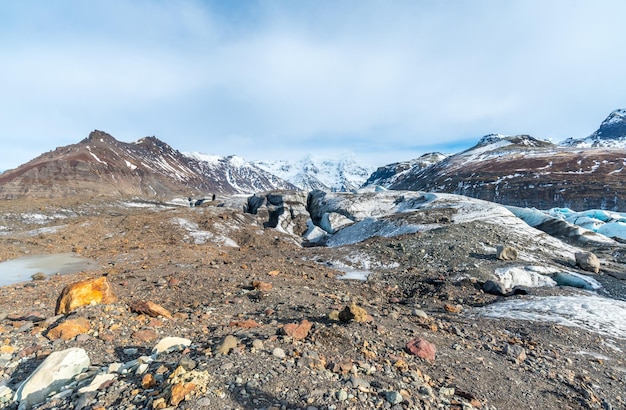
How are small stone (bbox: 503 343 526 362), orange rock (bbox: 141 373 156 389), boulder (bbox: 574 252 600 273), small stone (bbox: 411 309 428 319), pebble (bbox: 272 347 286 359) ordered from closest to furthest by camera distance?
1. orange rock (bbox: 141 373 156 389)
2. pebble (bbox: 272 347 286 359)
3. small stone (bbox: 503 343 526 362)
4. small stone (bbox: 411 309 428 319)
5. boulder (bbox: 574 252 600 273)

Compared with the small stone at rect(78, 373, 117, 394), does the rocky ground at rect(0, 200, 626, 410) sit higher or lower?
lower

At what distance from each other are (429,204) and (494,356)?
3076 cm

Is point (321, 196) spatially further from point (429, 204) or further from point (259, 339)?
point (259, 339)

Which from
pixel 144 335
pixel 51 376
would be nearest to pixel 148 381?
pixel 51 376

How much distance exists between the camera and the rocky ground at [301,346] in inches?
191

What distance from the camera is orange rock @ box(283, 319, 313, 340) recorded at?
6693mm

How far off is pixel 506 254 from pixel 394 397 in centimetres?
1786

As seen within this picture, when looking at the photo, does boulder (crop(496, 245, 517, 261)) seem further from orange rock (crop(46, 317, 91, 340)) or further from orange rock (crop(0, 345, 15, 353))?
orange rock (crop(0, 345, 15, 353))

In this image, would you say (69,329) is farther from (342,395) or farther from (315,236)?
(315,236)

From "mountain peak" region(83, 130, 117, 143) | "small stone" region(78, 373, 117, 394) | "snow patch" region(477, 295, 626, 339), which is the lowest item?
"snow patch" region(477, 295, 626, 339)

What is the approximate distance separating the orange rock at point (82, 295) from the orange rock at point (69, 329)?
1269mm

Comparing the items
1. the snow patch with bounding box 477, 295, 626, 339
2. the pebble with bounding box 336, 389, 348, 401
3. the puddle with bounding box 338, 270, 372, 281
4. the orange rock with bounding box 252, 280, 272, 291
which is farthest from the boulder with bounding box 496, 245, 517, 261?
the pebble with bounding box 336, 389, 348, 401

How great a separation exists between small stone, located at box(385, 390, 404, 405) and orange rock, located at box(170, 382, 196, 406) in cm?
284

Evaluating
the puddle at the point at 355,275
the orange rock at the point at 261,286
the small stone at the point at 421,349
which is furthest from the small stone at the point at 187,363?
the puddle at the point at 355,275
